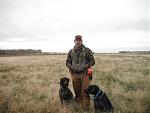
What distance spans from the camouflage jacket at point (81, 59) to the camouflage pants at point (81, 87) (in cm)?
21

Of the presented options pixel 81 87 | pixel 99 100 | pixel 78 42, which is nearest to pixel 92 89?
pixel 99 100

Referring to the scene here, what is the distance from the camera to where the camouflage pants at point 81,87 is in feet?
24.9

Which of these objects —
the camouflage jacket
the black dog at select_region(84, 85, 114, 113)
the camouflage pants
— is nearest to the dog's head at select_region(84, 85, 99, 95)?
the black dog at select_region(84, 85, 114, 113)

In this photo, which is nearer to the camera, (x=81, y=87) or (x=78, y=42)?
(x=78, y=42)

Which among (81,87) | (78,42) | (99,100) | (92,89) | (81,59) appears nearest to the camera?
(99,100)

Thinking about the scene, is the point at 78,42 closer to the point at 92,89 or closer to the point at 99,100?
the point at 92,89

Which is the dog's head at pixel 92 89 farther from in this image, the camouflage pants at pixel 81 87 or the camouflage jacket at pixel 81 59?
the camouflage jacket at pixel 81 59

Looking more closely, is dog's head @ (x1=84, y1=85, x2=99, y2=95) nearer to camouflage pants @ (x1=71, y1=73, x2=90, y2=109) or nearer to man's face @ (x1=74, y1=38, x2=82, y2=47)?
camouflage pants @ (x1=71, y1=73, x2=90, y2=109)

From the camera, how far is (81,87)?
7.86m

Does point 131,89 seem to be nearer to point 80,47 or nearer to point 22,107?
point 80,47

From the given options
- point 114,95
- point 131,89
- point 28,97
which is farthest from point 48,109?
point 131,89

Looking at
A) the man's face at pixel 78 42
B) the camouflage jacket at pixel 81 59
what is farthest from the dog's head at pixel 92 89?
the man's face at pixel 78 42

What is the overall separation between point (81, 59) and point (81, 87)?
0.91 meters

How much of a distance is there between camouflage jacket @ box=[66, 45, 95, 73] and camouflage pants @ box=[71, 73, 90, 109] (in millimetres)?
209
